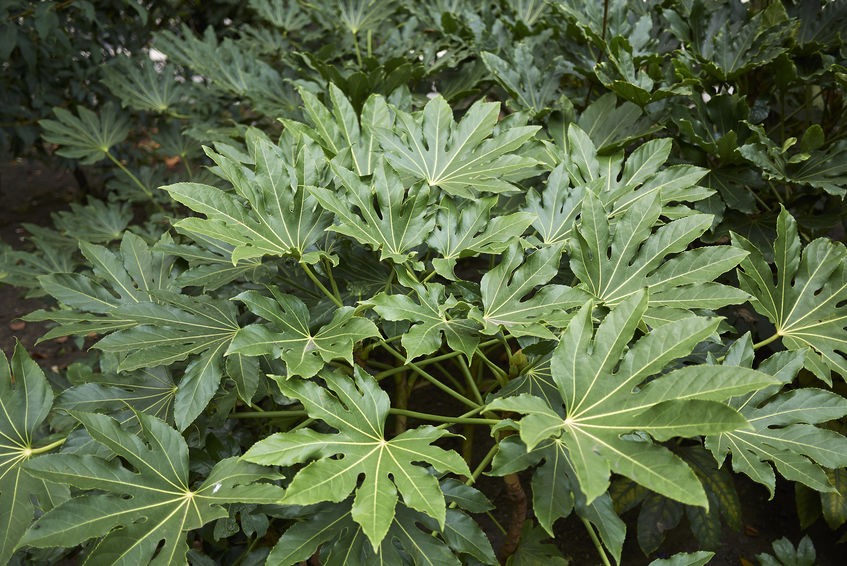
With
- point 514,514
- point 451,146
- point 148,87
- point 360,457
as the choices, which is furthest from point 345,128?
point 148,87

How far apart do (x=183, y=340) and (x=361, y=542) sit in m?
0.59

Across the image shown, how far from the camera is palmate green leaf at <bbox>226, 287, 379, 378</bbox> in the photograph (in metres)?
1.17

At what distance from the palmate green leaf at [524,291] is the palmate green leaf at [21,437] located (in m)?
0.97

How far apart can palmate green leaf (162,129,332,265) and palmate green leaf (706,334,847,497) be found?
966 mm

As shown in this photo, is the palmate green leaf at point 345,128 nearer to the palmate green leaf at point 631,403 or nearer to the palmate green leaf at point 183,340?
the palmate green leaf at point 183,340

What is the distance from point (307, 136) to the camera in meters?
1.60

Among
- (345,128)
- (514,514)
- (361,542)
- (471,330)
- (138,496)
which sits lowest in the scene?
(514,514)

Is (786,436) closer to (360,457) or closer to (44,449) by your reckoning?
(360,457)

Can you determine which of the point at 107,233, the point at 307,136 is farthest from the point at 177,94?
the point at 307,136

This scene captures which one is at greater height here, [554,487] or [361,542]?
[554,487]

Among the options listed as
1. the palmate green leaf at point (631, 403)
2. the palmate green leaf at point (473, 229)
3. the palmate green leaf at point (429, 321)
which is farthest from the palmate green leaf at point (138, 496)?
the palmate green leaf at point (473, 229)

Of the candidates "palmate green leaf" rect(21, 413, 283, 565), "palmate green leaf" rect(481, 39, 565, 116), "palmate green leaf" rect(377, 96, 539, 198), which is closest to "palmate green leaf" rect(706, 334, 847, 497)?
"palmate green leaf" rect(377, 96, 539, 198)

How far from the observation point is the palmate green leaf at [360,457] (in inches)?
39.0

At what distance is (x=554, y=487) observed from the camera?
1.13 m
